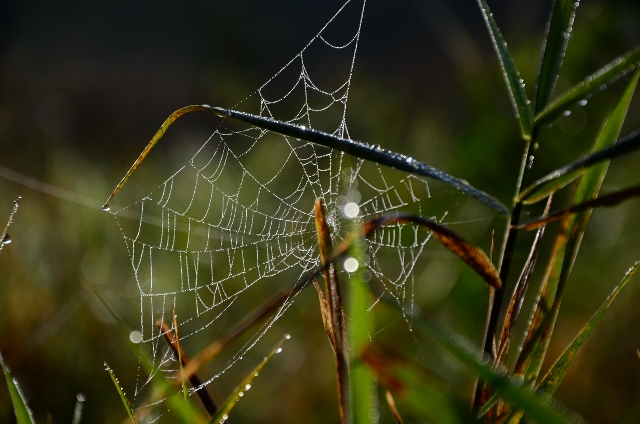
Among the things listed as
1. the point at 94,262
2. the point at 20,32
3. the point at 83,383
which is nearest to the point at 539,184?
the point at 83,383

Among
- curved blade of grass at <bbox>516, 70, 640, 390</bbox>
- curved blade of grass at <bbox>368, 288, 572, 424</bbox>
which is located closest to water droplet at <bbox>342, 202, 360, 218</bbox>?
curved blade of grass at <bbox>368, 288, 572, 424</bbox>

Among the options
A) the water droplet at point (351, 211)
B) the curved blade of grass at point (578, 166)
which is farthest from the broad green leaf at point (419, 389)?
the curved blade of grass at point (578, 166)

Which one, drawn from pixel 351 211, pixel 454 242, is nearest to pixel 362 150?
pixel 454 242

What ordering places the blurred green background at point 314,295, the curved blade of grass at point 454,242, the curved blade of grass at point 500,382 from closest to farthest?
the curved blade of grass at point 500,382
the curved blade of grass at point 454,242
the blurred green background at point 314,295

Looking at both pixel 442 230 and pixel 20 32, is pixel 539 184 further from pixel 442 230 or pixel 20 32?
pixel 20 32

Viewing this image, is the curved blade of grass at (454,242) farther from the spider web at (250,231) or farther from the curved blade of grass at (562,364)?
the spider web at (250,231)
